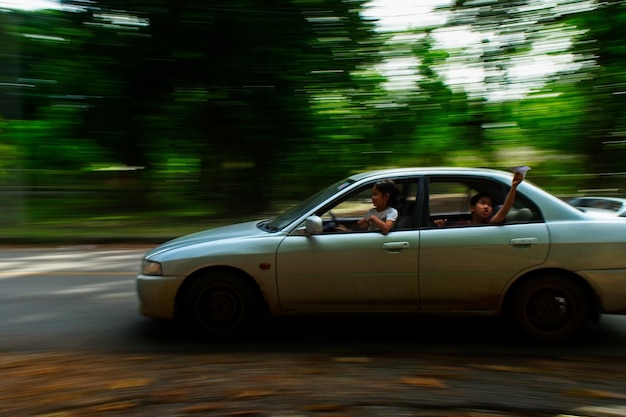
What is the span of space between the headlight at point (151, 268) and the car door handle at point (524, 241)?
9.62ft

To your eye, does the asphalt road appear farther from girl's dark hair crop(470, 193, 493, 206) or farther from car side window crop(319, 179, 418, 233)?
girl's dark hair crop(470, 193, 493, 206)

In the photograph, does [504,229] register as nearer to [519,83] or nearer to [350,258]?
[350,258]

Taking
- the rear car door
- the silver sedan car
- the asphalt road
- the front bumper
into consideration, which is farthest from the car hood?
the rear car door

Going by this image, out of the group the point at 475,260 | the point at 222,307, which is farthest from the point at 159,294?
the point at 475,260

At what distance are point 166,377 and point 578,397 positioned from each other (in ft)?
8.79

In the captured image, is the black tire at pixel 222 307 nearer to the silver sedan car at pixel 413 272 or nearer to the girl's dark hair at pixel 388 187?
the silver sedan car at pixel 413 272

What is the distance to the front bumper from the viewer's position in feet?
17.2

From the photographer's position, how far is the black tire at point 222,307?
5258 mm

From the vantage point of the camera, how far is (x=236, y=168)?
15742 mm

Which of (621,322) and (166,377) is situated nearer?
(166,377)

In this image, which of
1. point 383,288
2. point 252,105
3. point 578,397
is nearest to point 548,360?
point 578,397

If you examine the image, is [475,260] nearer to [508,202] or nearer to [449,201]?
[508,202]

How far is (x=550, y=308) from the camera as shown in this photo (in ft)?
16.9

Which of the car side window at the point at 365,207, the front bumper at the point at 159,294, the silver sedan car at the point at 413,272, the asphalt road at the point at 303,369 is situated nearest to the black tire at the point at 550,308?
the silver sedan car at the point at 413,272
